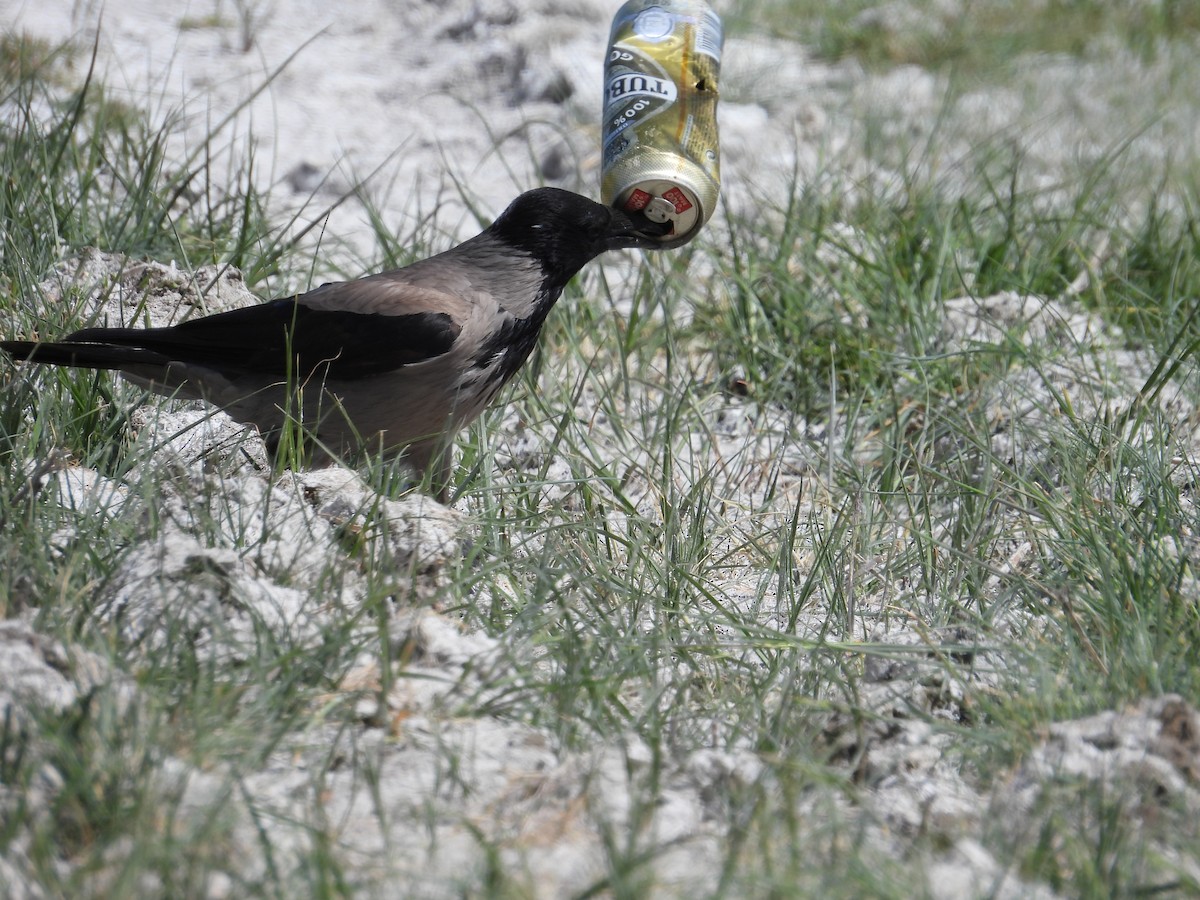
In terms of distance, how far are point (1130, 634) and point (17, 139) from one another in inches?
140

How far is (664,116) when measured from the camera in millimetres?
3504

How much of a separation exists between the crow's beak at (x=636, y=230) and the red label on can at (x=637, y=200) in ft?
0.07

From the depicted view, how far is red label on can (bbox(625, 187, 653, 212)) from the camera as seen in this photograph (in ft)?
11.8

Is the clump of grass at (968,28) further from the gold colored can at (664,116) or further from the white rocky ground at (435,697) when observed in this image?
the gold colored can at (664,116)

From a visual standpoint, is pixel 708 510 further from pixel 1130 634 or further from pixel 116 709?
pixel 116 709

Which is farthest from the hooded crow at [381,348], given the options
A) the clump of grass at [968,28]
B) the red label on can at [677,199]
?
the clump of grass at [968,28]

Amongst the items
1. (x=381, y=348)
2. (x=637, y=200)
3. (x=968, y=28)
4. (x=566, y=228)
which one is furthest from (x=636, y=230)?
(x=968, y=28)

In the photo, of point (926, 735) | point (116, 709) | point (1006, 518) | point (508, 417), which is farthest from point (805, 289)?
point (116, 709)

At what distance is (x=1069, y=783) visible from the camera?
80.6 inches

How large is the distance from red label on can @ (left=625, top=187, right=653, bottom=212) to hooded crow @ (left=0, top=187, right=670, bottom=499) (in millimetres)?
37

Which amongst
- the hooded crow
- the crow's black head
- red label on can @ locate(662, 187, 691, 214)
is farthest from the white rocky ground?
red label on can @ locate(662, 187, 691, 214)

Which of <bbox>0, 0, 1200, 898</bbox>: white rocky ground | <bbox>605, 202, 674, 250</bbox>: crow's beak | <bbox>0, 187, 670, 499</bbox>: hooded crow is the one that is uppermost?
<bbox>605, 202, 674, 250</bbox>: crow's beak

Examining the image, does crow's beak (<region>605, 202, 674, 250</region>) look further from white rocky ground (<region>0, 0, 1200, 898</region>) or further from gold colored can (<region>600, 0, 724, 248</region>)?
white rocky ground (<region>0, 0, 1200, 898</region>)

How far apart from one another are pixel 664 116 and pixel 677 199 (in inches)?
8.8
